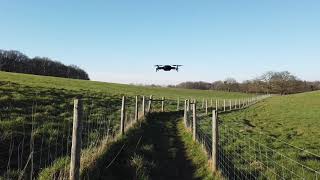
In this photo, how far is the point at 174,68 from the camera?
23.1 meters

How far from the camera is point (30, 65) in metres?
152

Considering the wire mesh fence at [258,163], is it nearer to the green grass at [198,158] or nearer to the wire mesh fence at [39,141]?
the green grass at [198,158]

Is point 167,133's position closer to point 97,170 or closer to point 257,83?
point 97,170

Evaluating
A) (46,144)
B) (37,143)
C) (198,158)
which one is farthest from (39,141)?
(198,158)

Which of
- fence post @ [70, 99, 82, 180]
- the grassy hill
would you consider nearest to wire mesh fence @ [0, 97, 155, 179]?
fence post @ [70, 99, 82, 180]

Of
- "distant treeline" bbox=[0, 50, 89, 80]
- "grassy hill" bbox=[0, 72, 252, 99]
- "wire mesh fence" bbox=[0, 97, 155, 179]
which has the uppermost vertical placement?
"distant treeline" bbox=[0, 50, 89, 80]

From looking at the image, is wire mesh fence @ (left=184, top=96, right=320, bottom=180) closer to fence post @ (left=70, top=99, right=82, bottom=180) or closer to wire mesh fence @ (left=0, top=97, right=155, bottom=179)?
wire mesh fence @ (left=0, top=97, right=155, bottom=179)

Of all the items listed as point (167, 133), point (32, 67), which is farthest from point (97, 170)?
point (32, 67)

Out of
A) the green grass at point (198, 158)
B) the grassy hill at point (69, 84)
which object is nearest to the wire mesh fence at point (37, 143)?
the green grass at point (198, 158)

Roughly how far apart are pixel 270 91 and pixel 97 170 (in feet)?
464

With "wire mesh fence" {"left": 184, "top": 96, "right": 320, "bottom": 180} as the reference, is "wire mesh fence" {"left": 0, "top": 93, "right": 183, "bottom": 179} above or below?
above

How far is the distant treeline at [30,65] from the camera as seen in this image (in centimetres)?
14575

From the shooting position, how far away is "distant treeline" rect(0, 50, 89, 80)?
145750 millimetres

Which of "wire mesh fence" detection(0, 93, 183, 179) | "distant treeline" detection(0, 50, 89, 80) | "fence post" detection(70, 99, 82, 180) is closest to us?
"fence post" detection(70, 99, 82, 180)
